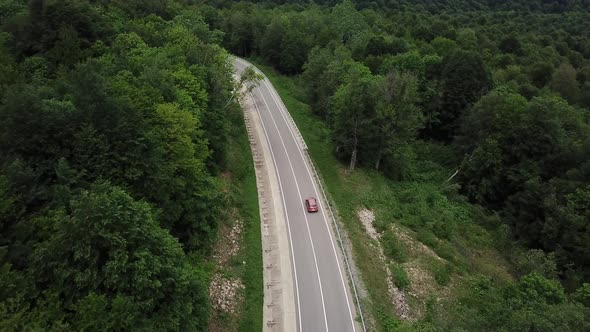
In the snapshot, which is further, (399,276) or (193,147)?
(193,147)

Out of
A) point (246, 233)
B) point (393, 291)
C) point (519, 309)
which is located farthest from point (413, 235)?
point (246, 233)

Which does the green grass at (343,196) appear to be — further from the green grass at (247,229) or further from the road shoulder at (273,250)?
the green grass at (247,229)

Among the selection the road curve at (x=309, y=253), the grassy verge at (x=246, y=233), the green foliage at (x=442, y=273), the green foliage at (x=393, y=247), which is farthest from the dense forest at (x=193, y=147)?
the road curve at (x=309, y=253)

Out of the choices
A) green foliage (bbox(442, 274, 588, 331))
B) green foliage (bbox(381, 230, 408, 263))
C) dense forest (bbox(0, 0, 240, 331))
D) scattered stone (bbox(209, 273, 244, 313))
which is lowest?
scattered stone (bbox(209, 273, 244, 313))

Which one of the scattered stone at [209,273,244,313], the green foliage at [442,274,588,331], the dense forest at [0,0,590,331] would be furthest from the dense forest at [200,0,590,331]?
the scattered stone at [209,273,244,313]

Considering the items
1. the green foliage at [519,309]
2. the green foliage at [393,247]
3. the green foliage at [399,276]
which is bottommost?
the green foliage at [399,276]

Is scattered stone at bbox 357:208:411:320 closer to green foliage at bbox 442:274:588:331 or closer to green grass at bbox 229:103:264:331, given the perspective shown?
green foliage at bbox 442:274:588:331

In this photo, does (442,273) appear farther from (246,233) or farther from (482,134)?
(482,134)
